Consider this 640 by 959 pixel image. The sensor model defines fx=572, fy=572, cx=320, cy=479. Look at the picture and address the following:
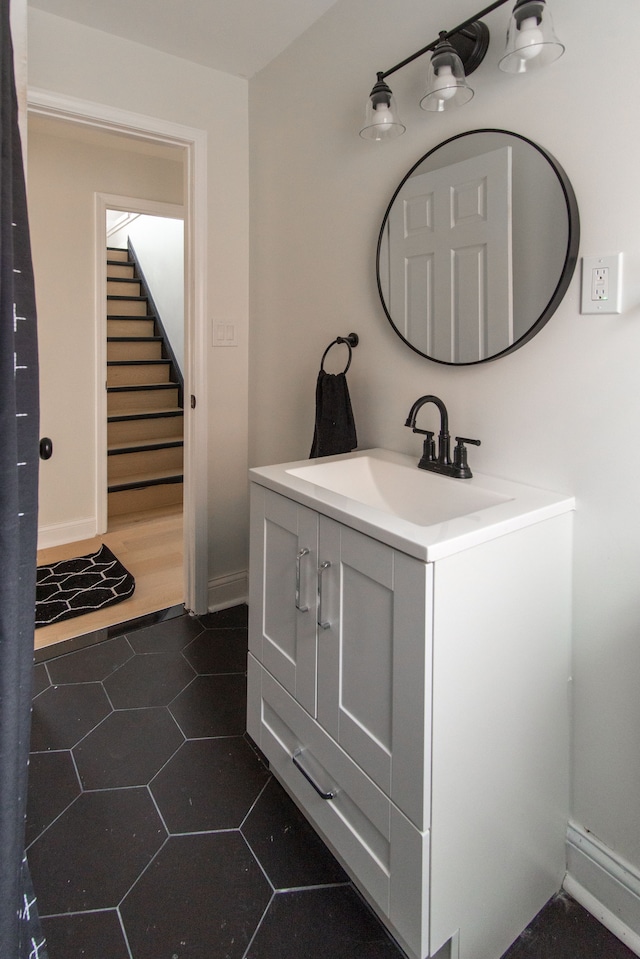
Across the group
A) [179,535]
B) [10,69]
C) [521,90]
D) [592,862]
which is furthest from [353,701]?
[179,535]

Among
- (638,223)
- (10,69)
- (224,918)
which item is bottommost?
(224,918)

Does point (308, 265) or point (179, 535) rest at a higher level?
point (308, 265)

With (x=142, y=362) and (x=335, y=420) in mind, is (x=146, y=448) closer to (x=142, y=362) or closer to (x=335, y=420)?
(x=142, y=362)

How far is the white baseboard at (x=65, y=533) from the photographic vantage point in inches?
137

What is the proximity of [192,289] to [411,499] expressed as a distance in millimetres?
1440

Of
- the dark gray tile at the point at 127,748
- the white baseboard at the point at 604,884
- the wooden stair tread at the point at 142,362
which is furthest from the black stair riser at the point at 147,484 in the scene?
the white baseboard at the point at 604,884

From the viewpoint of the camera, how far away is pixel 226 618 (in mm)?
2574

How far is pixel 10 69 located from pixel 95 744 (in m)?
1.71

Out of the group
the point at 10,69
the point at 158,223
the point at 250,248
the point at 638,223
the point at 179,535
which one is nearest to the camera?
the point at 10,69

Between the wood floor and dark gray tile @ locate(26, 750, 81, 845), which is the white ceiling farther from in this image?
dark gray tile @ locate(26, 750, 81, 845)

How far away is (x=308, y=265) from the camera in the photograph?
2.10 m

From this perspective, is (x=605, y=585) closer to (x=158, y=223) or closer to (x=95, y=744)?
(x=95, y=744)

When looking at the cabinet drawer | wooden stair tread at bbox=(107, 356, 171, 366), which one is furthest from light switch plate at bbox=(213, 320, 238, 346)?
wooden stair tread at bbox=(107, 356, 171, 366)

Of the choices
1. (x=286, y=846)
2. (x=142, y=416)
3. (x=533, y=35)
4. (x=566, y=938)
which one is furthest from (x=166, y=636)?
(x=142, y=416)
